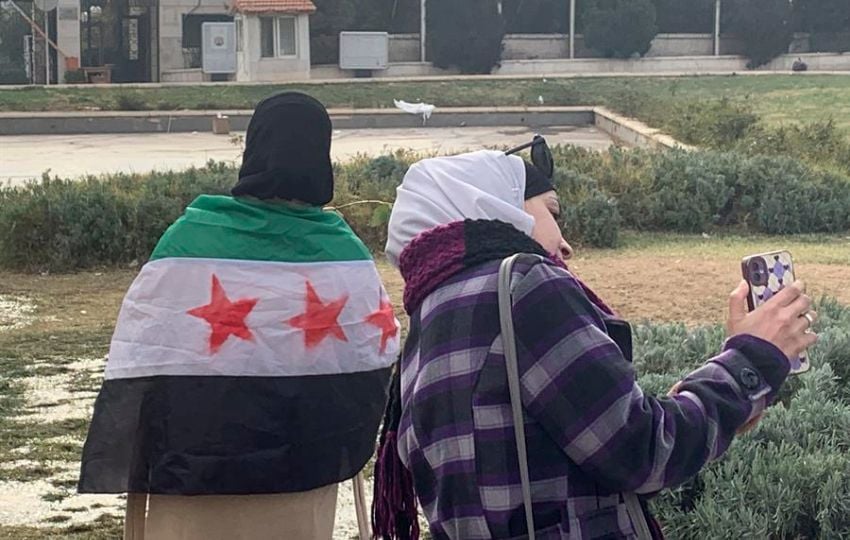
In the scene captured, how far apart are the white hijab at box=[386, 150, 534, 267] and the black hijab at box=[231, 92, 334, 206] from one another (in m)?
0.74

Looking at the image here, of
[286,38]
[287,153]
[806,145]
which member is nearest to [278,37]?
[286,38]

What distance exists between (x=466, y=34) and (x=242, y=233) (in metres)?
34.9

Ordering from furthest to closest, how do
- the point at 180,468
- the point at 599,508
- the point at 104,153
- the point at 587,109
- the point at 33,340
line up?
the point at 587,109, the point at 104,153, the point at 33,340, the point at 180,468, the point at 599,508

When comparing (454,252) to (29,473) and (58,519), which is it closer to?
(58,519)

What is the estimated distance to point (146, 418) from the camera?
332 cm

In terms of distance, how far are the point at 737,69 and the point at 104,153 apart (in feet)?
76.0

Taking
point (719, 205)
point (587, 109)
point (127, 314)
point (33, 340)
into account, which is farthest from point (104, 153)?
point (127, 314)

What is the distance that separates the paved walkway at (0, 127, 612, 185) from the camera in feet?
64.0

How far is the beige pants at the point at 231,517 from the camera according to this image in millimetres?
3281

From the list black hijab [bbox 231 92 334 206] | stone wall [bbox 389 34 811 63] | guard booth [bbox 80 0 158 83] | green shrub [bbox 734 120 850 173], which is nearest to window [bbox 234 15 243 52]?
guard booth [bbox 80 0 158 83]

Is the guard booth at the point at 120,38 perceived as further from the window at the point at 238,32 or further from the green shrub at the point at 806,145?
the green shrub at the point at 806,145

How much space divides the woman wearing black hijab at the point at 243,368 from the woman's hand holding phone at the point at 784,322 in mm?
1191

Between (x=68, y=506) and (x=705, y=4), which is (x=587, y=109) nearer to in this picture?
(x=705, y=4)

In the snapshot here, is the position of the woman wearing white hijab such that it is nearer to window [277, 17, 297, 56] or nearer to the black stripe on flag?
the black stripe on flag
